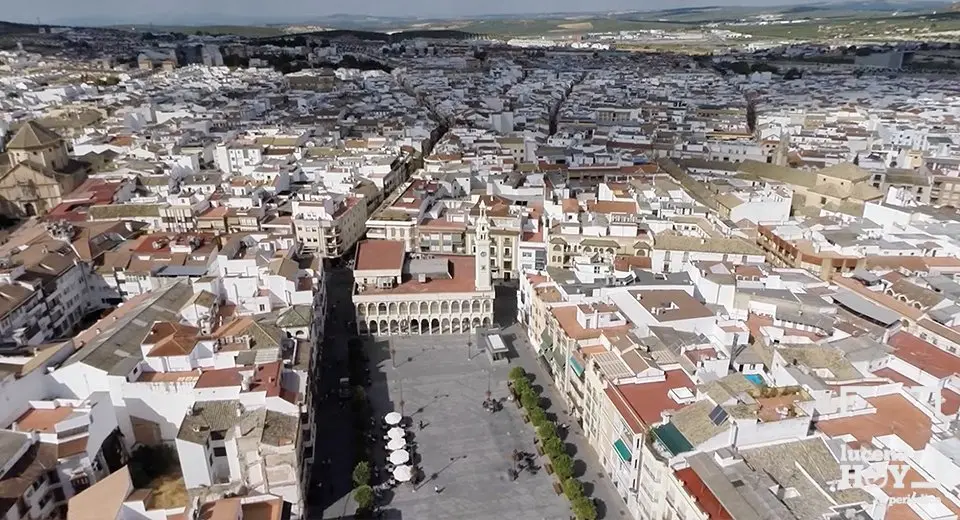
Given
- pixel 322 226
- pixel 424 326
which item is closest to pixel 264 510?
pixel 424 326

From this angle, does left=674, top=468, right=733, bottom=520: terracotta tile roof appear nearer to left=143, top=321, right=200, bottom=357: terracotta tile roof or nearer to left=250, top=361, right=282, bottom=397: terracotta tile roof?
left=250, top=361, right=282, bottom=397: terracotta tile roof

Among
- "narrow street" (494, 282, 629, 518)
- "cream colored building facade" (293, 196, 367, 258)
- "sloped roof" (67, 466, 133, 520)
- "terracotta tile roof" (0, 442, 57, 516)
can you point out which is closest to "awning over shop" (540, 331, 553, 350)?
"narrow street" (494, 282, 629, 518)

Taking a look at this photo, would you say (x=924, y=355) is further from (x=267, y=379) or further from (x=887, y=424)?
(x=267, y=379)

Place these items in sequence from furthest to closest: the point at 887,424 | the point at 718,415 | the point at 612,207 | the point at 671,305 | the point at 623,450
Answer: the point at 612,207
the point at 671,305
the point at 623,450
the point at 887,424
the point at 718,415

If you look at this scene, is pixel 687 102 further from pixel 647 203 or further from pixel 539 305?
pixel 539 305

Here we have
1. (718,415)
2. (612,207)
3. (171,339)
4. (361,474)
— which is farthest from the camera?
(612,207)

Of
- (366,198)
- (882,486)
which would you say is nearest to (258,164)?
(366,198)
